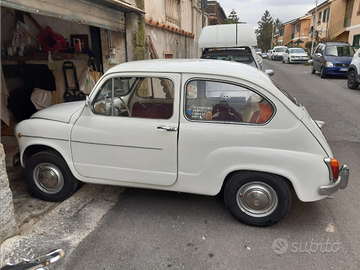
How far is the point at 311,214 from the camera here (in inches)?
141

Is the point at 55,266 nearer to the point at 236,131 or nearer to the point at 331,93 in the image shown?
the point at 236,131

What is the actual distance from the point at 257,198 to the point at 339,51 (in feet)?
49.8

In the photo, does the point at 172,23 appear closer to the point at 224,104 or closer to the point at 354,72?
the point at 354,72

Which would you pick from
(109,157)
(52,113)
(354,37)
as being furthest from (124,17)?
(354,37)

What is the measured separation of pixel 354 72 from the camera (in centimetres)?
1188

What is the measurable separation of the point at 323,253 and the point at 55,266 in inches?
102

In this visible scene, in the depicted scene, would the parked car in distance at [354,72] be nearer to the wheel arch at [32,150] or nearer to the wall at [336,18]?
the wheel arch at [32,150]

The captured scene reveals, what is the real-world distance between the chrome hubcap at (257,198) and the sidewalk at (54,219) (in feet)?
5.57

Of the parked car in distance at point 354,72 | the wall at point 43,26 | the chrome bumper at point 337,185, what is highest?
Answer: the wall at point 43,26

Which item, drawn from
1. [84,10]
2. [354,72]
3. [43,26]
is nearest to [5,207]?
[84,10]

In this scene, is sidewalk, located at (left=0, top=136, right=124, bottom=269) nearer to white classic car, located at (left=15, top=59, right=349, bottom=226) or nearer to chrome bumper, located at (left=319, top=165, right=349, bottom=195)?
white classic car, located at (left=15, top=59, right=349, bottom=226)

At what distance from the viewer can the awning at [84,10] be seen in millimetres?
3879

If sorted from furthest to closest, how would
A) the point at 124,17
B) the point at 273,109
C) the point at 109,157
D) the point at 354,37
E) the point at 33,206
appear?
the point at 354,37, the point at 124,17, the point at 33,206, the point at 109,157, the point at 273,109

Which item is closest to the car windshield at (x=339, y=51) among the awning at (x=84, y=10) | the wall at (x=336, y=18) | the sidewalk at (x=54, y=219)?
the awning at (x=84, y=10)
